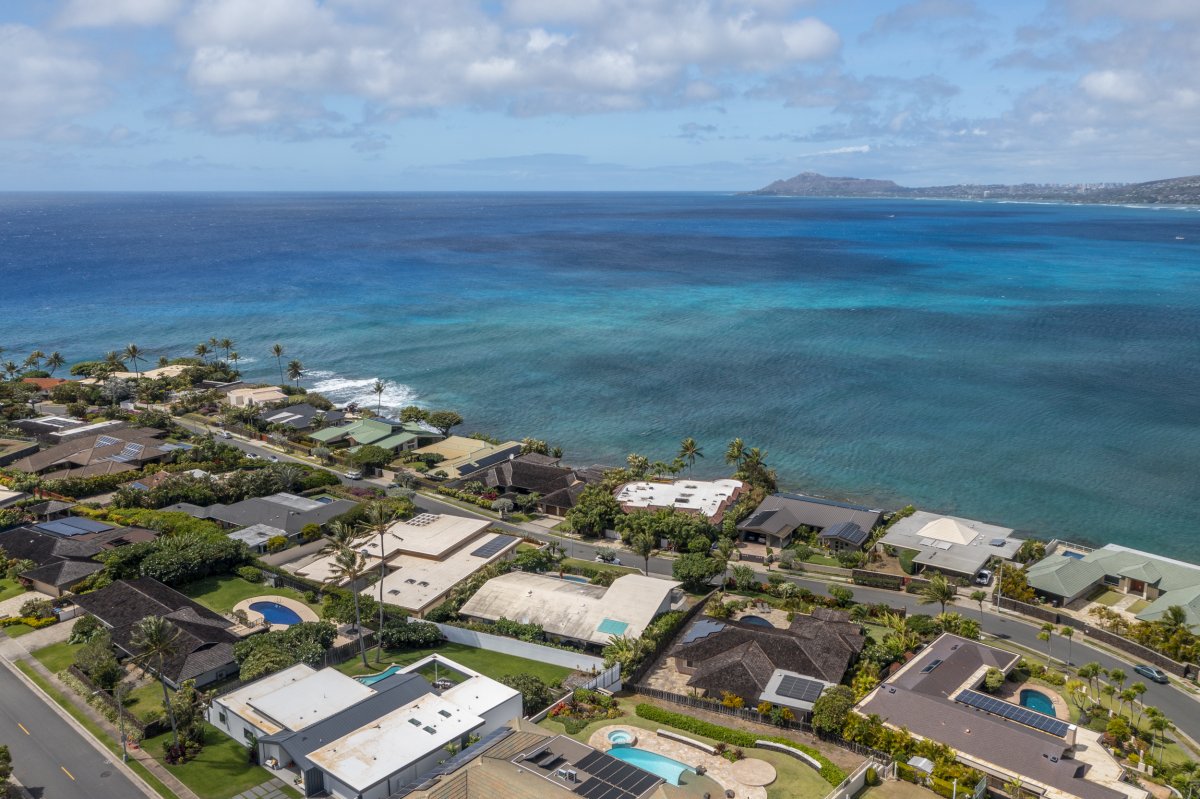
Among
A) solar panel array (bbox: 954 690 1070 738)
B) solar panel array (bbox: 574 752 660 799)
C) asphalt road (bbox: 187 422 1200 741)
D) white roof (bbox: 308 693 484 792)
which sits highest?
solar panel array (bbox: 574 752 660 799)

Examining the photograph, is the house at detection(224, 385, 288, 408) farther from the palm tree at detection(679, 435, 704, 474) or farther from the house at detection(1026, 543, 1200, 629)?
the house at detection(1026, 543, 1200, 629)

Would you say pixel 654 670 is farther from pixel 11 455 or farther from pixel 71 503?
pixel 11 455

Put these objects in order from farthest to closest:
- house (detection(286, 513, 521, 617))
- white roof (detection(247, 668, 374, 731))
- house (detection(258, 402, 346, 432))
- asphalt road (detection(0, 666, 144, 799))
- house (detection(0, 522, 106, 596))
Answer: house (detection(258, 402, 346, 432)) → house (detection(286, 513, 521, 617)) → house (detection(0, 522, 106, 596)) → white roof (detection(247, 668, 374, 731)) → asphalt road (detection(0, 666, 144, 799))

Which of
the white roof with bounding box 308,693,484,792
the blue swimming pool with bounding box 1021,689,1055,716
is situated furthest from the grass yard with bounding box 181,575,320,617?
the blue swimming pool with bounding box 1021,689,1055,716

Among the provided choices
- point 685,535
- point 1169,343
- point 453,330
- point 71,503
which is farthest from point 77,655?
point 1169,343

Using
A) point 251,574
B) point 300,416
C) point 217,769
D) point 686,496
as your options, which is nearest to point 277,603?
point 251,574

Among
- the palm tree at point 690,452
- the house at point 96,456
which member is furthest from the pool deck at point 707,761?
the house at point 96,456

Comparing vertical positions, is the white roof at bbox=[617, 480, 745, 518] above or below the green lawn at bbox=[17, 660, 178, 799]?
above
